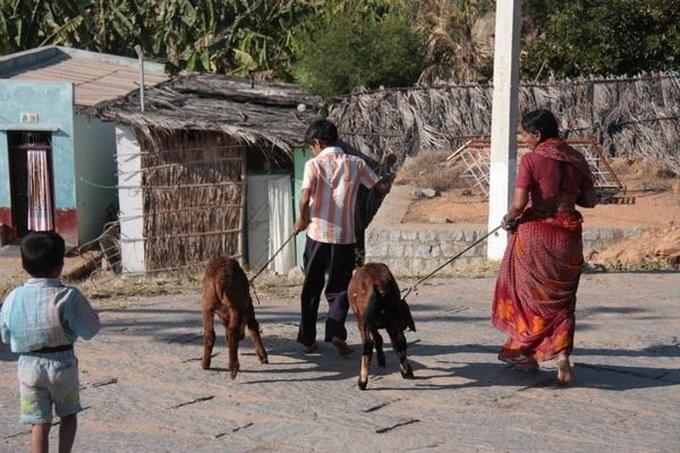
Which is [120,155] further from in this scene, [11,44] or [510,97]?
[11,44]

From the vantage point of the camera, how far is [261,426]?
5.84 m

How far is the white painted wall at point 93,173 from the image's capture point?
21.5 meters

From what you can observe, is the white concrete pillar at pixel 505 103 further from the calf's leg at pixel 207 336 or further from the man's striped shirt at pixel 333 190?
the calf's leg at pixel 207 336

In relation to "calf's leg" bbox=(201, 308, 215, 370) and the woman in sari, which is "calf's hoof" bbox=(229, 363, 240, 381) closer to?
"calf's leg" bbox=(201, 308, 215, 370)

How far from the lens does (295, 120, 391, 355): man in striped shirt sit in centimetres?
704

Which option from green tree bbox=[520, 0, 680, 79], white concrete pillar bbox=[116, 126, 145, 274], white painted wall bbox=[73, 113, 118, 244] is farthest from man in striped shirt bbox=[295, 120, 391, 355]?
Result: green tree bbox=[520, 0, 680, 79]

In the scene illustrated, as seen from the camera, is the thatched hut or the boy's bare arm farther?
the thatched hut

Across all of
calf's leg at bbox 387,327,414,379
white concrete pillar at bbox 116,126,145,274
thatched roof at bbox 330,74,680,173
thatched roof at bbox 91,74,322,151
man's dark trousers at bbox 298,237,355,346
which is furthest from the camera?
thatched roof at bbox 330,74,680,173

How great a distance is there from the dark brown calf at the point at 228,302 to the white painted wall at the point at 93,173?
49.0 ft

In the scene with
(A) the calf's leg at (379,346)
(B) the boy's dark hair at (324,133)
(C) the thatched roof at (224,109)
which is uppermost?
(C) the thatched roof at (224,109)

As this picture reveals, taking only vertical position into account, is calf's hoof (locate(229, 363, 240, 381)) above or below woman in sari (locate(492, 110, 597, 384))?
below

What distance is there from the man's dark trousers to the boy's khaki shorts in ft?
8.88

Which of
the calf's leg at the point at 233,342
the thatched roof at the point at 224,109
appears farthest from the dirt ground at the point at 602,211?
the calf's leg at the point at 233,342

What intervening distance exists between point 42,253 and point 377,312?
95.9 inches
